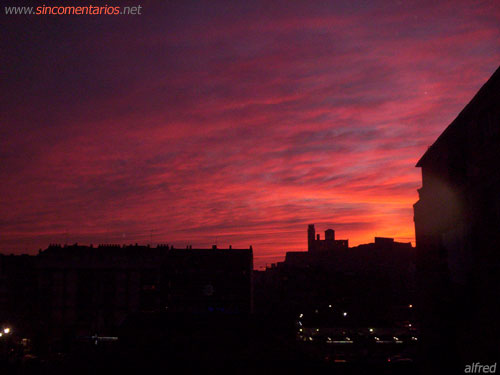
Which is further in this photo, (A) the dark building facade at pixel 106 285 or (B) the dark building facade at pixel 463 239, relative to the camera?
(A) the dark building facade at pixel 106 285

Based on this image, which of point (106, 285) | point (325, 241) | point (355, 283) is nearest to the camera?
point (106, 285)

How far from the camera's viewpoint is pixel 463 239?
21453 mm

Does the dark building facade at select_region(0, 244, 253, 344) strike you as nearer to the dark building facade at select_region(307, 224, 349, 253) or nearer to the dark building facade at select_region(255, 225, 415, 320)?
the dark building facade at select_region(255, 225, 415, 320)

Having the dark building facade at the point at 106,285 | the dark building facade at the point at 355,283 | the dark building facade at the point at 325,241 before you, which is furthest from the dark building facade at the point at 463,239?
the dark building facade at the point at 325,241

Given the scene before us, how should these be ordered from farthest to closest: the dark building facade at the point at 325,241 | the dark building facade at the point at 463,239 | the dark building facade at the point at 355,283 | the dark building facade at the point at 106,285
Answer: the dark building facade at the point at 325,241, the dark building facade at the point at 355,283, the dark building facade at the point at 106,285, the dark building facade at the point at 463,239

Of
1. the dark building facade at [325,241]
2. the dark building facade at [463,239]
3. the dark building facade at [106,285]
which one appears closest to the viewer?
the dark building facade at [463,239]

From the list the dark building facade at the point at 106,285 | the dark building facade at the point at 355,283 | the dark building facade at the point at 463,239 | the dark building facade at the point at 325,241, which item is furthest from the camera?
the dark building facade at the point at 325,241

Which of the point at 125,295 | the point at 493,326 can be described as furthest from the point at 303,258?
the point at 493,326

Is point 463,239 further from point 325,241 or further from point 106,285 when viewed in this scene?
point 325,241

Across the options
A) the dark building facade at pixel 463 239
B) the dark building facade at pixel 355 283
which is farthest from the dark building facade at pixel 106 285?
the dark building facade at pixel 463 239

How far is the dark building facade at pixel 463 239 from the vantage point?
18609mm

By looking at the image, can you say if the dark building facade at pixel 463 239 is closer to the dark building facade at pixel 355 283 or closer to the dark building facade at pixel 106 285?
the dark building facade at pixel 106 285

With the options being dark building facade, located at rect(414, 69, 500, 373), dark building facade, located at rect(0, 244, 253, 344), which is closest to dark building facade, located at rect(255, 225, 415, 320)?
dark building facade, located at rect(0, 244, 253, 344)

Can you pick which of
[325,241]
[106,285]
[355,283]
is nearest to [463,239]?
[106,285]
